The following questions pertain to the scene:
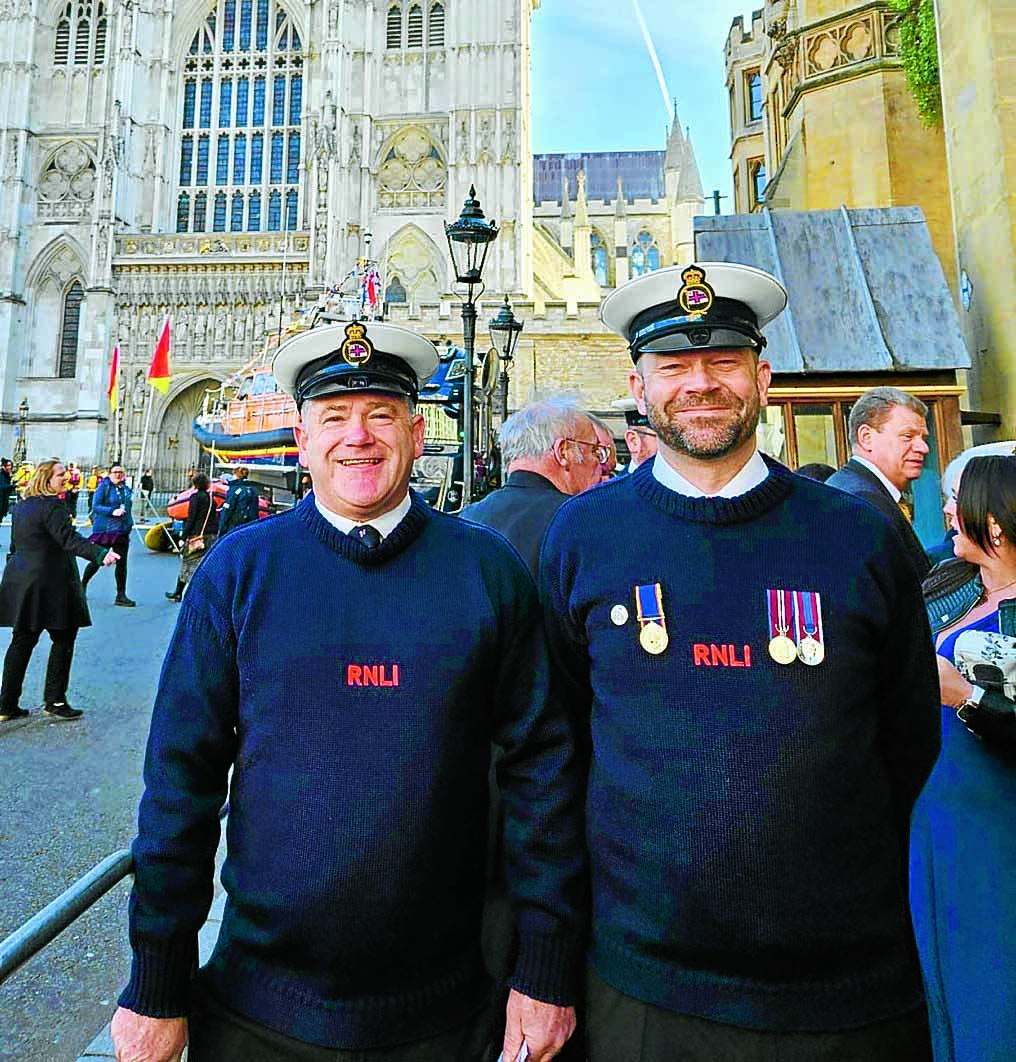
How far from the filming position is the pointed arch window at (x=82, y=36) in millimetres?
32375

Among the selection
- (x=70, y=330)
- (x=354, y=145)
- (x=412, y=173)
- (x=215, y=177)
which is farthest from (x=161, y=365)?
(x=412, y=173)

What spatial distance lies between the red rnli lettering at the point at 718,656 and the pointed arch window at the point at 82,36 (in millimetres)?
42468

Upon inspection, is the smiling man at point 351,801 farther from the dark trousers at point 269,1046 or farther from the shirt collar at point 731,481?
the shirt collar at point 731,481

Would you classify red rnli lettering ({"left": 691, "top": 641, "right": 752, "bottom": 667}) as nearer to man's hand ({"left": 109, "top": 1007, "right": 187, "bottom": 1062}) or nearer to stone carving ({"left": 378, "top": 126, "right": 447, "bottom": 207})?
man's hand ({"left": 109, "top": 1007, "right": 187, "bottom": 1062})

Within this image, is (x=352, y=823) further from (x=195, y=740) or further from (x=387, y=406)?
(x=387, y=406)

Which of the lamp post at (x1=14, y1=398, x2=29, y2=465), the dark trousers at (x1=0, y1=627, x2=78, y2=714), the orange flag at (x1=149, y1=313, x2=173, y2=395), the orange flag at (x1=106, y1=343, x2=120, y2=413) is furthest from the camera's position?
the lamp post at (x1=14, y1=398, x2=29, y2=465)

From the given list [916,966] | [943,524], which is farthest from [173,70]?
[916,966]

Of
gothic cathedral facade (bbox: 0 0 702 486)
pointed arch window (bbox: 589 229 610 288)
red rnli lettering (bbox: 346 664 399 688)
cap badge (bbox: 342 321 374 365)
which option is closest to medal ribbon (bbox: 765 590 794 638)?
red rnli lettering (bbox: 346 664 399 688)

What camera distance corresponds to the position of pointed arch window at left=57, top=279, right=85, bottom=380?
102 ft

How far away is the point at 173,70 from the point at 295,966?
135 ft

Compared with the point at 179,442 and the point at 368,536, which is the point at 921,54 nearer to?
the point at 368,536

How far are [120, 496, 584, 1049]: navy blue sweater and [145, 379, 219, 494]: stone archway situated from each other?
102 feet

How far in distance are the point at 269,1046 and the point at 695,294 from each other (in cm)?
165

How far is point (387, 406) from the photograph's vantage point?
1.50 m
